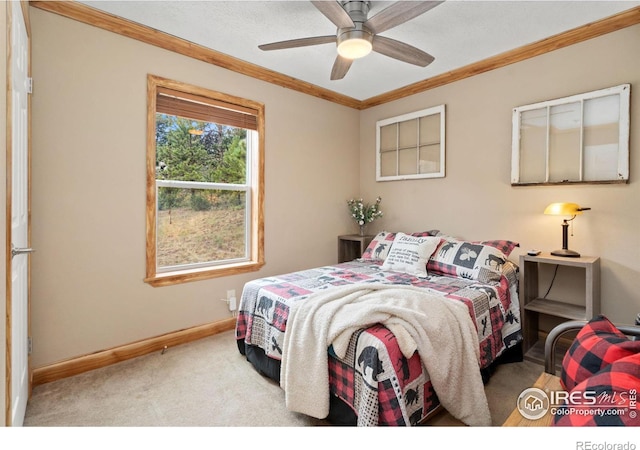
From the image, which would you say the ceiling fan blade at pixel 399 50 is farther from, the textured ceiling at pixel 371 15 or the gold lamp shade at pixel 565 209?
the gold lamp shade at pixel 565 209

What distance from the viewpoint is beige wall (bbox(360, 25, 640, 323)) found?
2.43m

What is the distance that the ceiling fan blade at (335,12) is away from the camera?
5.97 ft

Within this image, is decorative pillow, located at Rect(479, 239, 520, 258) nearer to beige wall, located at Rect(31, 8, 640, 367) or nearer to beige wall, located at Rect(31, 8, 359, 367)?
beige wall, located at Rect(31, 8, 640, 367)

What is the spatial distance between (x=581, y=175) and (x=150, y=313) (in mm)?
3793

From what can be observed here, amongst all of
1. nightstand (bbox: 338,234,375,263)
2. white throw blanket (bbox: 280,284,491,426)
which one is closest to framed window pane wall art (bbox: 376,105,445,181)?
nightstand (bbox: 338,234,375,263)

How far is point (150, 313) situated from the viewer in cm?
269

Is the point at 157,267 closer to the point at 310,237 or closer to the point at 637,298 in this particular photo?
the point at 310,237

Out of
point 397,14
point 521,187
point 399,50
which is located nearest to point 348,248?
point 521,187

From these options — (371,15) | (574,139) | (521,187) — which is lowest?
(521,187)

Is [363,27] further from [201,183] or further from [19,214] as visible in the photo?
[19,214]

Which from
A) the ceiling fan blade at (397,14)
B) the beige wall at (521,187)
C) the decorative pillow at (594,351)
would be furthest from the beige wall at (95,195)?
the decorative pillow at (594,351)

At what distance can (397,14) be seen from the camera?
191cm

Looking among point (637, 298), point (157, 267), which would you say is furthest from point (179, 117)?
point (637, 298)

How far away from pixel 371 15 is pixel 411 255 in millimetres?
1951
